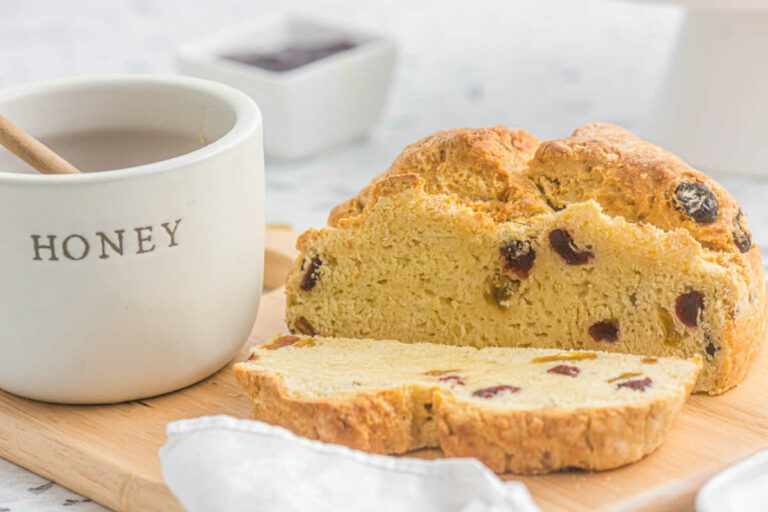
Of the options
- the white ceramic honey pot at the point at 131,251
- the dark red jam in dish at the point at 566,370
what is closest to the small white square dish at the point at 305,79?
the white ceramic honey pot at the point at 131,251

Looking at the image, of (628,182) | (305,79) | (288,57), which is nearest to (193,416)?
(628,182)

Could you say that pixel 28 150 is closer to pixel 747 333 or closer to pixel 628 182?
pixel 628 182

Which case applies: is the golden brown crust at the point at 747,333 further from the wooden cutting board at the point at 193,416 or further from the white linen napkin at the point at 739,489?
the white linen napkin at the point at 739,489

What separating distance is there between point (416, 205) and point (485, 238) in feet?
0.55

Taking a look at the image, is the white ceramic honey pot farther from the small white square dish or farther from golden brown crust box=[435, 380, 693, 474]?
the small white square dish

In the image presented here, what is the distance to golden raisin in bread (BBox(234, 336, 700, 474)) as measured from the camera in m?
1.99

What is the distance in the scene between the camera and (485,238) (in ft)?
7.54

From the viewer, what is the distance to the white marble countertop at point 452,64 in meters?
4.21

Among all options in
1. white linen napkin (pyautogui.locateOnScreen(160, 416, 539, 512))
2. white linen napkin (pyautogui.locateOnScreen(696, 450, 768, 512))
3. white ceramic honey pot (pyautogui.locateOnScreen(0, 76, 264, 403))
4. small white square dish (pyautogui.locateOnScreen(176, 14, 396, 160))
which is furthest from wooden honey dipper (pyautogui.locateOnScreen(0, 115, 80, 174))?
small white square dish (pyautogui.locateOnScreen(176, 14, 396, 160))

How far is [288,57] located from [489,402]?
8.33 ft

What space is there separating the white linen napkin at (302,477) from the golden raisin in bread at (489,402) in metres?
0.16

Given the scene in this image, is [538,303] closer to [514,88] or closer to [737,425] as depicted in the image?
[737,425]

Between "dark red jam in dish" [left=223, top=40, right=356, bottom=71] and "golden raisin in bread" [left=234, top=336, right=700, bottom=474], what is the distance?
7.05ft

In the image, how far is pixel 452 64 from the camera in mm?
5328
